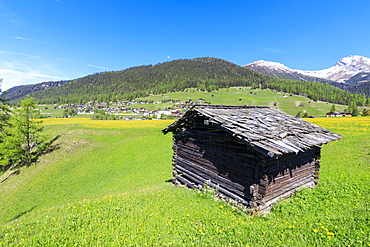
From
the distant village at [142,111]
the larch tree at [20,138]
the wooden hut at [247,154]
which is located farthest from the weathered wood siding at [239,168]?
the distant village at [142,111]

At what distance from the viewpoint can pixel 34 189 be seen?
69.8ft

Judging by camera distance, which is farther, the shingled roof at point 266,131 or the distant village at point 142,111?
the distant village at point 142,111

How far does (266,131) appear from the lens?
9.64m

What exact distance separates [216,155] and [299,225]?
5002 mm

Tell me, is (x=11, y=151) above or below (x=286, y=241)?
below

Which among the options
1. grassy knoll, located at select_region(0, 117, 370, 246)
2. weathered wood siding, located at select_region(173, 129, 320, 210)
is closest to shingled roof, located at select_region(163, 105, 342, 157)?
weathered wood siding, located at select_region(173, 129, 320, 210)

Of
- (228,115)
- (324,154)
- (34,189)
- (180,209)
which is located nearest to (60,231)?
(180,209)

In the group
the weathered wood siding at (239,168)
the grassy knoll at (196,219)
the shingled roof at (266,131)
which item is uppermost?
the shingled roof at (266,131)

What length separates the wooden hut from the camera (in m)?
8.80

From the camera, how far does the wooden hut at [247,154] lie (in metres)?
8.80

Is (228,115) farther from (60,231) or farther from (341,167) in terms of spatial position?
(341,167)

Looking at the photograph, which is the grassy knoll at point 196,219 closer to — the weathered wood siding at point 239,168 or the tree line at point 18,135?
the weathered wood siding at point 239,168

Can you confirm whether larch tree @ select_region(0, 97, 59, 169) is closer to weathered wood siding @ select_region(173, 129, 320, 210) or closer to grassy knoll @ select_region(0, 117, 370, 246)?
grassy knoll @ select_region(0, 117, 370, 246)

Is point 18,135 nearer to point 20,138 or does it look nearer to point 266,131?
point 20,138
